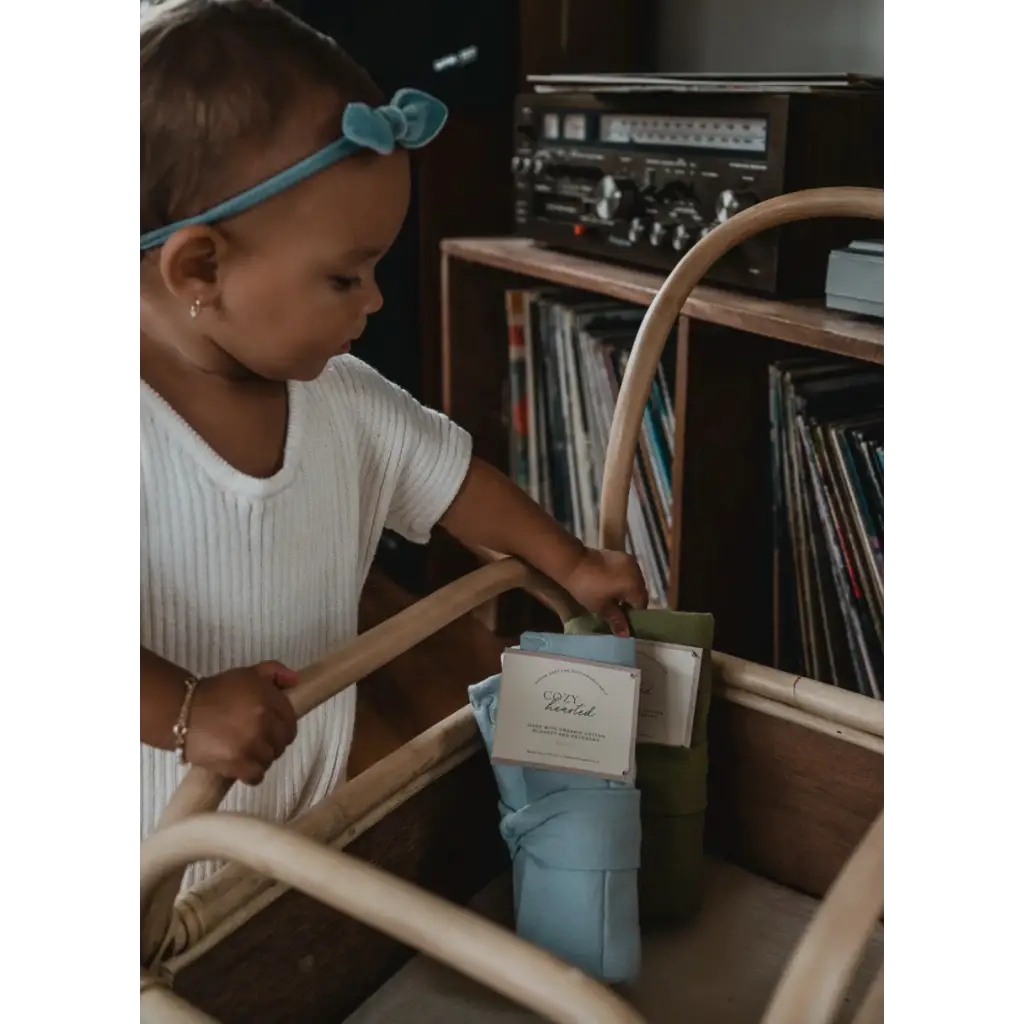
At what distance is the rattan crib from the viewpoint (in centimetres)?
42

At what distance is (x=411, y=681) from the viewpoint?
0.86 metres

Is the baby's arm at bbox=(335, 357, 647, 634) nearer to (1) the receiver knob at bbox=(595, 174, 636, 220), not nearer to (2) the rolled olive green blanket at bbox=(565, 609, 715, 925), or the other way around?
(2) the rolled olive green blanket at bbox=(565, 609, 715, 925)

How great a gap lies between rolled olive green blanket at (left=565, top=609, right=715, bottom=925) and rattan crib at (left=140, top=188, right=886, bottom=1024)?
28 mm

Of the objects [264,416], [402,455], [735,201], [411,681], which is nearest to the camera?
[264,416]

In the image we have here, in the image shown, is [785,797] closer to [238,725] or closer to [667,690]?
[667,690]

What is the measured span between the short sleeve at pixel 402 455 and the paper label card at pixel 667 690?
0.17 metres

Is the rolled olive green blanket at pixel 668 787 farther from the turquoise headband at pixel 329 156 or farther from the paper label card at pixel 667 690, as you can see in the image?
the turquoise headband at pixel 329 156

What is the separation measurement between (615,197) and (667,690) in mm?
564

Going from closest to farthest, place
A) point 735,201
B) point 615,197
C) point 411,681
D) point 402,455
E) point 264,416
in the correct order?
point 264,416 → point 402,455 → point 411,681 → point 735,201 → point 615,197

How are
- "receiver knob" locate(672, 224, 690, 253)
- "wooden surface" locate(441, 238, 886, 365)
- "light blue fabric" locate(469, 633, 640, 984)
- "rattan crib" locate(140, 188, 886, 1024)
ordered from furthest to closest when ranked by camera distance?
"receiver knob" locate(672, 224, 690, 253)
"wooden surface" locate(441, 238, 886, 365)
"light blue fabric" locate(469, 633, 640, 984)
"rattan crib" locate(140, 188, 886, 1024)

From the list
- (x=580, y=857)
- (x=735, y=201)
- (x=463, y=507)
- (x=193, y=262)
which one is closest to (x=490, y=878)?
(x=580, y=857)

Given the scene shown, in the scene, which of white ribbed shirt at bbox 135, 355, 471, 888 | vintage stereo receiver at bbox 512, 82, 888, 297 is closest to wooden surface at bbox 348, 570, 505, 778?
white ribbed shirt at bbox 135, 355, 471, 888
